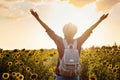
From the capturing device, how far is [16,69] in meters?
13.8

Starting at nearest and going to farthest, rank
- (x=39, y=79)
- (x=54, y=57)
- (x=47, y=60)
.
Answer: (x=39, y=79) → (x=47, y=60) → (x=54, y=57)

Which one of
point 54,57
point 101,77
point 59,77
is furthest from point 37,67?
point 59,77

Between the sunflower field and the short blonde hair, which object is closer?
the short blonde hair

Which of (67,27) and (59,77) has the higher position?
(67,27)

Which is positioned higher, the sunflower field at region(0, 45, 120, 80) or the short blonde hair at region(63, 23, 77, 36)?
the short blonde hair at region(63, 23, 77, 36)

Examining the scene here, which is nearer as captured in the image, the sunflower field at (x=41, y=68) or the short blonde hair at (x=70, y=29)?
the short blonde hair at (x=70, y=29)

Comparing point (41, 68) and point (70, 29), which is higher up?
point (70, 29)

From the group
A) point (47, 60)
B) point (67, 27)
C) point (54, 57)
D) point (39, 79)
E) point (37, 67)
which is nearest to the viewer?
point (67, 27)

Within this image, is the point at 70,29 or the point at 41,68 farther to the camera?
the point at 41,68

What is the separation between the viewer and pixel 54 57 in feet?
59.8

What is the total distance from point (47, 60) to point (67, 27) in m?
9.42

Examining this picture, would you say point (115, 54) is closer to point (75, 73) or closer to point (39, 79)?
point (39, 79)

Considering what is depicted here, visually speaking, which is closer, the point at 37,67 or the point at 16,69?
the point at 16,69

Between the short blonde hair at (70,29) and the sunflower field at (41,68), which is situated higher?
the short blonde hair at (70,29)
